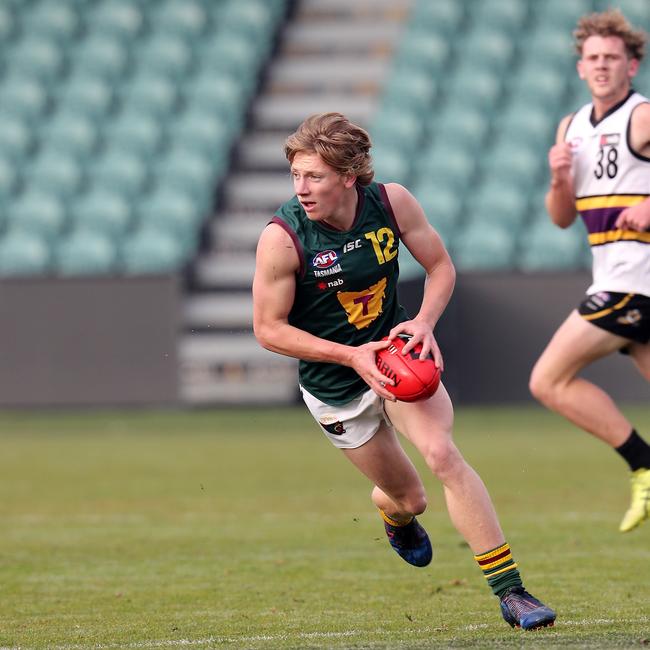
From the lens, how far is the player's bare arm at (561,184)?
6.52 metres

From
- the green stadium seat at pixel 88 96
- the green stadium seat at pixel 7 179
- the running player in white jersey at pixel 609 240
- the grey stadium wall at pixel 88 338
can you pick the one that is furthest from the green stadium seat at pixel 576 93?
the running player in white jersey at pixel 609 240

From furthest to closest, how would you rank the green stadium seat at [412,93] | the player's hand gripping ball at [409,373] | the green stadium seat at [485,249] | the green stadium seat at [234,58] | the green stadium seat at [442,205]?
the green stadium seat at [234,58] → the green stadium seat at [412,93] → the green stadium seat at [442,205] → the green stadium seat at [485,249] → the player's hand gripping ball at [409,373]

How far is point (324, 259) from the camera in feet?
18.1

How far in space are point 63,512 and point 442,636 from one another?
17.5ft

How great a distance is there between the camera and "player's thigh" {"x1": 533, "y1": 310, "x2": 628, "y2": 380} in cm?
655

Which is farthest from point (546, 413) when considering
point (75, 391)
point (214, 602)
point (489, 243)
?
point (214, 602)

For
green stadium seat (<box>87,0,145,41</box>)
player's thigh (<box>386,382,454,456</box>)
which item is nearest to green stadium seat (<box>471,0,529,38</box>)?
green stadium seat (<box>87,0,145,41</box>)

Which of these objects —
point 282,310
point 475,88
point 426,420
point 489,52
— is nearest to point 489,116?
point 475,88

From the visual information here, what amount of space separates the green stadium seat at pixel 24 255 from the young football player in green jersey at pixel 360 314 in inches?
582

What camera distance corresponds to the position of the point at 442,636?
17.0 ft

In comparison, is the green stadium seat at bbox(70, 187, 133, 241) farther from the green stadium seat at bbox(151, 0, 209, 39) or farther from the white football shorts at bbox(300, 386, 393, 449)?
the white football shorts at bbox(300, 386, 393, 449)

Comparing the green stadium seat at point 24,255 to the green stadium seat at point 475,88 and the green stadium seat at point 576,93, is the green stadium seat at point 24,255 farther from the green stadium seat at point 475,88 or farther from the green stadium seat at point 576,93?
the green stadium seat at point 576,93

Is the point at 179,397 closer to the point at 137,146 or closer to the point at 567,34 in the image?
the point at 137,146

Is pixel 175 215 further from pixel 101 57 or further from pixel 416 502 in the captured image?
pixel 416 502
